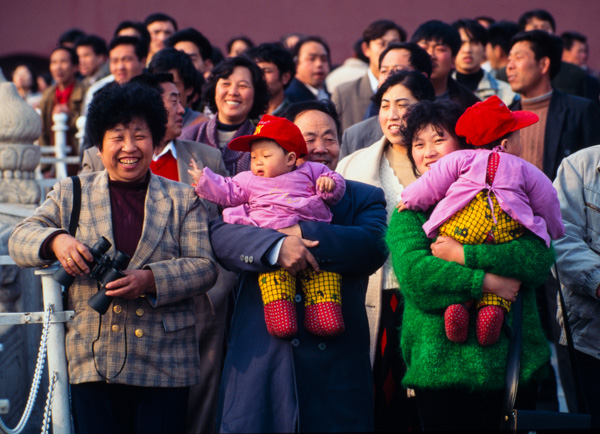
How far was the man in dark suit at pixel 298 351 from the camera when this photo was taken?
3.42m

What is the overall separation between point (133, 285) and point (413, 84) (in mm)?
2215

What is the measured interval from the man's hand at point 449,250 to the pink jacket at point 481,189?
7cm

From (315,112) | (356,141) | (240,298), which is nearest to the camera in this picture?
(240,298)

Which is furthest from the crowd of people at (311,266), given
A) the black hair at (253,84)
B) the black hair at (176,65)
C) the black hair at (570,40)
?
the black hair at (570,40)

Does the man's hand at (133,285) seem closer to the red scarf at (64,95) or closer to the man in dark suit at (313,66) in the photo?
the man in dark suit at (313,66)

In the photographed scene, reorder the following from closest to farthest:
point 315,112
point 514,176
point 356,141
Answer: point 514,176 < point 315,112 < point 356,141

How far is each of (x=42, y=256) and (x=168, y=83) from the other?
6.27 ft

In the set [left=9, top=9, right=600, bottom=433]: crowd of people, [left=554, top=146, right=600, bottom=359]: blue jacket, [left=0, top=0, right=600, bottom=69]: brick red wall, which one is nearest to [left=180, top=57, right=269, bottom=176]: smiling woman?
[left=9, top=9, right=600, bottom=433]: crowd of people

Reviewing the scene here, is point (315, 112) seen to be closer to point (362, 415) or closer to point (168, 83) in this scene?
point (168, 83)

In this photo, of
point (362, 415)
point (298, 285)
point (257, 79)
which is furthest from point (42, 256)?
point (257, 79)

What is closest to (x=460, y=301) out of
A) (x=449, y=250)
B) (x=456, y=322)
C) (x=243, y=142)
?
(x=456, y=322)

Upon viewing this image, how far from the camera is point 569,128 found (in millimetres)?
6492

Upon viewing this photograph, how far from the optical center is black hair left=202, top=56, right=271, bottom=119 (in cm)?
559

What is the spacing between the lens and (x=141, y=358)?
3.58m
